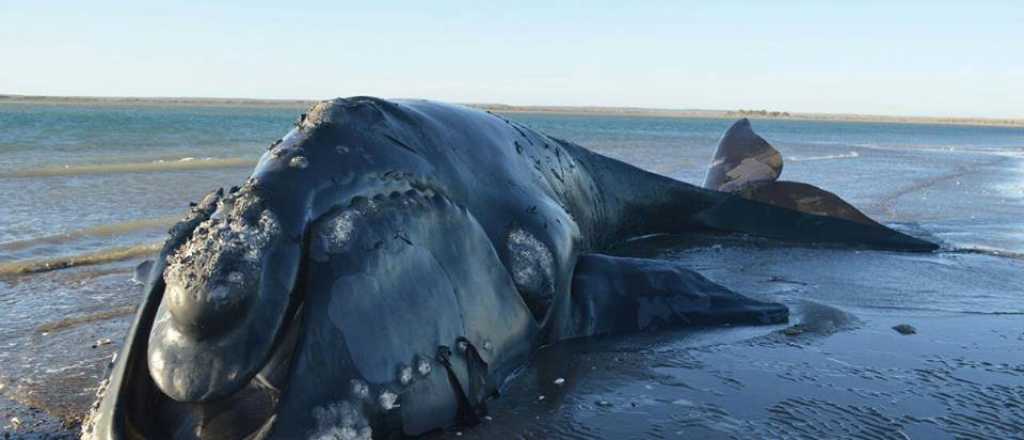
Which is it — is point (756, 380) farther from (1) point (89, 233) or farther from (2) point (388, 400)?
(1) point (89, 233)

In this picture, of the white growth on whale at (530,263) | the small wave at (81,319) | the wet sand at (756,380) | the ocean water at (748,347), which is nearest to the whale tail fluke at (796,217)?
the ocean water at (748,347)

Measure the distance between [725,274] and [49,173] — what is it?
1475 centimetres

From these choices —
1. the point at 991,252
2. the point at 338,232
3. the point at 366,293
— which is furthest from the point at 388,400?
the point at 991,252

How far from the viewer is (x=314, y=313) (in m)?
3.25

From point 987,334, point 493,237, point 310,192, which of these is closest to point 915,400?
point 987,334

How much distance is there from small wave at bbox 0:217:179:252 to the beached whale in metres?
5.51

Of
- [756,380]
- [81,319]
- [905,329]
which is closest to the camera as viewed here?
[756,380]

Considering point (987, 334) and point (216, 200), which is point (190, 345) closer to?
point (216, 200)

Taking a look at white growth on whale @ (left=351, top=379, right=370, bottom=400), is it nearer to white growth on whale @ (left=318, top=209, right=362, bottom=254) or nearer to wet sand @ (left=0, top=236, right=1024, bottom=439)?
wet sand @ (left=0, top=236, right=1024, bottom=439)

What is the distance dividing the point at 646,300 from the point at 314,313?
2417 mm

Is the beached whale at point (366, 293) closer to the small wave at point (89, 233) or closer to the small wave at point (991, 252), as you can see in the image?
the small wave at point (991, 252)

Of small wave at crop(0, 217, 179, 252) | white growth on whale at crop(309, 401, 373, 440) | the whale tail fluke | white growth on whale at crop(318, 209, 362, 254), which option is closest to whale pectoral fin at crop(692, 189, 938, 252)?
the whale tail fluke

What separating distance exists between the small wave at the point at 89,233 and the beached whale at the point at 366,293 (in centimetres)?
551

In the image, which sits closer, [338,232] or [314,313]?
[314,313]
